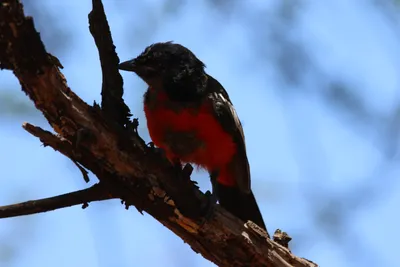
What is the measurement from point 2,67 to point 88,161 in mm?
719

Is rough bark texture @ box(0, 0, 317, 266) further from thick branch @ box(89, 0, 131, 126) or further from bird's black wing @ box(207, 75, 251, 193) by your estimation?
bird's black wing @ box(207, 75, 251, 193)

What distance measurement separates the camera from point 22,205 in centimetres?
329

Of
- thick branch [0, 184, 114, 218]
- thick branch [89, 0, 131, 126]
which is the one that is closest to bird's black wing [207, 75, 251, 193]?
thick branch [89, 0, 131, 126]

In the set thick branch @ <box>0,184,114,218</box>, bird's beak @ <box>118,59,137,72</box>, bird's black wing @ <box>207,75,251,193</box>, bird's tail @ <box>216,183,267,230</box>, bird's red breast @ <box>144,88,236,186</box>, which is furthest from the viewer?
bird's tail @ <box>216,183,267,230</box>

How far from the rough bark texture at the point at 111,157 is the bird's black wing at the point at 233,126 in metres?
0.80

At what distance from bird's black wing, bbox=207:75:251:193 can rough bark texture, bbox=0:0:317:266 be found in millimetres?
802

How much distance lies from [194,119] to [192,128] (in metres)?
0.07

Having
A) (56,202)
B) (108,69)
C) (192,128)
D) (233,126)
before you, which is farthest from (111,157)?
(233,126)

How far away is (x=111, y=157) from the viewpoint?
11.2 ft

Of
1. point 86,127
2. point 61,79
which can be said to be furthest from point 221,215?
point 61,79

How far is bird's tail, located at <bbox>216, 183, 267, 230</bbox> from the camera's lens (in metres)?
5.05

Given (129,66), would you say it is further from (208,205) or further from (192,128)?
(208,205)

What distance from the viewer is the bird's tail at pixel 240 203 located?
16.6 ft

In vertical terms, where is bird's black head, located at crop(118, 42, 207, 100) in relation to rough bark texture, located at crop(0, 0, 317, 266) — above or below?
above
